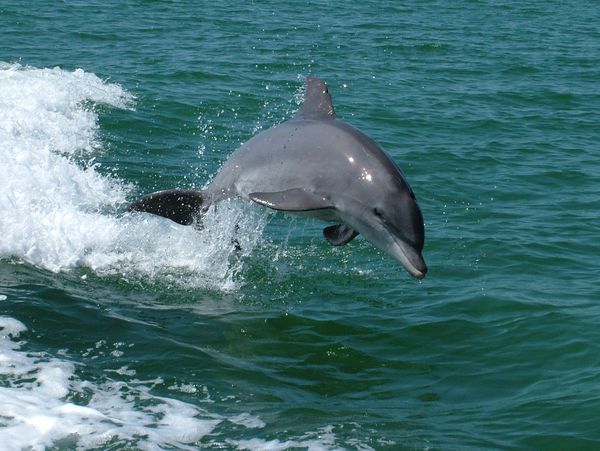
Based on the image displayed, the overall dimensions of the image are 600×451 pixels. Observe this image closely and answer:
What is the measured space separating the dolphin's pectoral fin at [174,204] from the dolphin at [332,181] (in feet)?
2.60

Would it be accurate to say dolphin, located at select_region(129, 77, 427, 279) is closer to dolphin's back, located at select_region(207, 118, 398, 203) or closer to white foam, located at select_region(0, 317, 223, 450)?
dolphin's back, located at select_region(207, 118, 398, 203)

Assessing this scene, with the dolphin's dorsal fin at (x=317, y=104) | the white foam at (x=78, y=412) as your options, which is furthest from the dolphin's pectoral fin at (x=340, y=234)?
the white foam at (x=78, y=412)

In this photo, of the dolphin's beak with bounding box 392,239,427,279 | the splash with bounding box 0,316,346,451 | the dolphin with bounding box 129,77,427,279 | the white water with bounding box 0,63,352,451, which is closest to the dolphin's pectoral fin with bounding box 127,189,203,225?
the white water with bounding box 0,63,352,451

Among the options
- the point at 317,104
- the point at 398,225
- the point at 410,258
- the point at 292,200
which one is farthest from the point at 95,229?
the point at 410,258

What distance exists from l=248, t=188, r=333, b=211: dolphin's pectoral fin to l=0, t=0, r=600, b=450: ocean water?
74.6 inches

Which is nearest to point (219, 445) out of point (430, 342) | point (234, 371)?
point (234, 371)

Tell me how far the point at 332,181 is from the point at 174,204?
278 cm

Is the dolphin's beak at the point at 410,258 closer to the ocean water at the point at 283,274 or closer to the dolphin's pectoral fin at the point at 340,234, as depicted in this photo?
the dolphin's pectoral fin at the point at 340,234

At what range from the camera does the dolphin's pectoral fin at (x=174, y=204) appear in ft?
39.4

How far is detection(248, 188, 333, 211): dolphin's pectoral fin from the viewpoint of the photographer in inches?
385

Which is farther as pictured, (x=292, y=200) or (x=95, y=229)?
(x=95, y=229)

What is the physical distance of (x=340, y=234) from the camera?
10734 millimetres

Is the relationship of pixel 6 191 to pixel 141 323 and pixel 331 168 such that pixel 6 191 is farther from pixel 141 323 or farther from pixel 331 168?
pixel 331 168

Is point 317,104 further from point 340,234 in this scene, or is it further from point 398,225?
point 398,225
